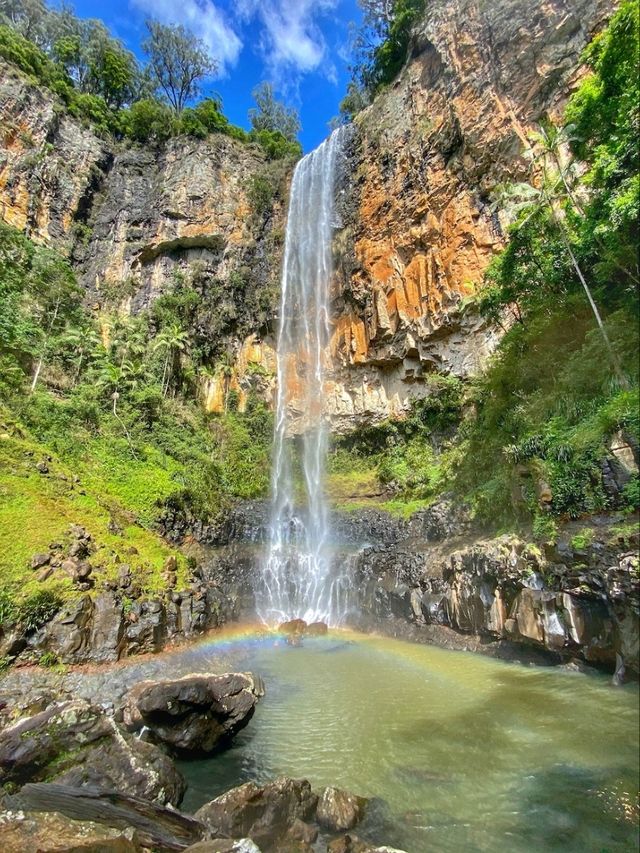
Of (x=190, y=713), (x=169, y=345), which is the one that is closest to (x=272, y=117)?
(x=169, y=345)

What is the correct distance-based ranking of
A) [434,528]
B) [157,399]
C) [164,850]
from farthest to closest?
[157,399] → [434,528] → [164,850]

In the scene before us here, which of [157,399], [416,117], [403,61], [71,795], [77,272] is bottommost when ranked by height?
[71,795]

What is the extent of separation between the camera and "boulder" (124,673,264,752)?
5.52 metres

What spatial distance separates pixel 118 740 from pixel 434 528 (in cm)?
979

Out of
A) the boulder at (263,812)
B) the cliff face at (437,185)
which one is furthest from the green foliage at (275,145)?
the boulder at (263,812)

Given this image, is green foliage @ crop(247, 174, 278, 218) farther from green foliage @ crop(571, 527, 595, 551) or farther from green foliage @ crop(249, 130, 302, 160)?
green foliage @ crop(571, 527, 595, 551)

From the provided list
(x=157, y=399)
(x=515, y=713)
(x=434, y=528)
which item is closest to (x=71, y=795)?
(x=515, y=713)

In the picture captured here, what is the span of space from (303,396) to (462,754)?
18.9 meters

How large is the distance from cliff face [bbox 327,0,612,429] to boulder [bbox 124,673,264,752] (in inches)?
588

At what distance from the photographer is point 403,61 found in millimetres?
23594

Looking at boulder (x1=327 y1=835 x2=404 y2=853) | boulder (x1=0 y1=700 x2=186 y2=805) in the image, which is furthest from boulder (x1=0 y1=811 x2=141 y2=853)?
boulder (x1=327 y1=835 x2=404 y2=853)

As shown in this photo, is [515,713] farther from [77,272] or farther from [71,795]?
[77,272]

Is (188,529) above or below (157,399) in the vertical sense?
below

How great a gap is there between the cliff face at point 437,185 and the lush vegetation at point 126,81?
38.4 feet
